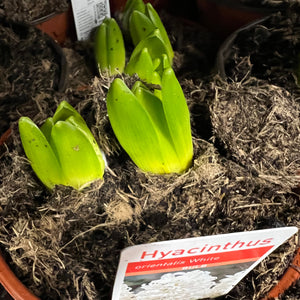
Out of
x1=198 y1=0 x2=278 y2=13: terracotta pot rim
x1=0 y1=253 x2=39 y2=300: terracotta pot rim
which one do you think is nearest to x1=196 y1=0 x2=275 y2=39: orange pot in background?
x1=198 y1=0 x2=278 y2=13: terracotta pot rim

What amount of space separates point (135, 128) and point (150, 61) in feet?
0.50

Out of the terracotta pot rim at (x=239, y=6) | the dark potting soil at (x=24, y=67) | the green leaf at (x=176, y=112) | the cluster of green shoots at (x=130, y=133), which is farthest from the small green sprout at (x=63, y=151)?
the terracotta pot rim at (x=239, y=6)

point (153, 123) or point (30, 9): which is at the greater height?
point (30, 9)

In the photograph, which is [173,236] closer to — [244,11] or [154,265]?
[154,265]

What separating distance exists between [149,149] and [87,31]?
2.00ft

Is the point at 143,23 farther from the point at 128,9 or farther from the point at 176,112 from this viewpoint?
the point at 176,112

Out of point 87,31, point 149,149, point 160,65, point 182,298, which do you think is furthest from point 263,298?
point 87,31

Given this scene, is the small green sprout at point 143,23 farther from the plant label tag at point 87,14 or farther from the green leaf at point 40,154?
the green leaf at point 40,154

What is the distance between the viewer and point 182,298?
76cm

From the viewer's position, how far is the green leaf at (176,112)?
0.67 metres

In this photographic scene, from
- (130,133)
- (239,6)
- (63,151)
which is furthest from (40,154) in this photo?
(239,6)

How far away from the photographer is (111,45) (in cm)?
110

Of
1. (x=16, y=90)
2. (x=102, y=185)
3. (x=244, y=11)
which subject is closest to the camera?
(x=102, y=185)

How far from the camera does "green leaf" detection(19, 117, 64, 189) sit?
70 cm
